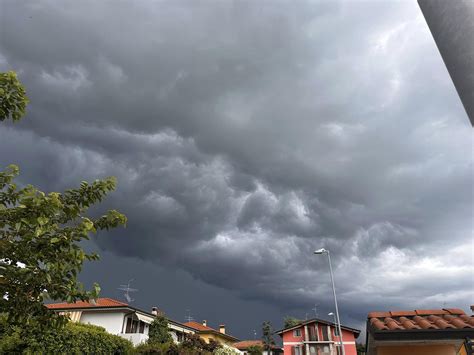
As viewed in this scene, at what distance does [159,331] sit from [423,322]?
36370 mm

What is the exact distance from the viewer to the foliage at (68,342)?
1806 centimetres

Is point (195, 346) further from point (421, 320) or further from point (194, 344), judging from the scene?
point (421, 320)

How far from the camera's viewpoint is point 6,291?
216 inches

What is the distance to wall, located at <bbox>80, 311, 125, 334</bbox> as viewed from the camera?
37281 millimetres

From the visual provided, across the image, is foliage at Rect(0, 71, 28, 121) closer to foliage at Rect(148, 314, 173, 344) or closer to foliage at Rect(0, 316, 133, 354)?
foliage at Rect(0, 316, 133, 354)

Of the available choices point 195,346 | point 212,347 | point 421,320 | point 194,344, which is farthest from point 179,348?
point 421,320

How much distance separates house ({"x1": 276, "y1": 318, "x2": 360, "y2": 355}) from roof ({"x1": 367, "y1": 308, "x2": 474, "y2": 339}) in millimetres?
56497

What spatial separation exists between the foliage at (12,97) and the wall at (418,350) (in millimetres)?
8893

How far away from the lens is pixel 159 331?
125 feet

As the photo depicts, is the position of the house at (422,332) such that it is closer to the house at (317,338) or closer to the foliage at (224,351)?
the foliage at (224,351)

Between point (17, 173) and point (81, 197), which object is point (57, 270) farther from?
point (17, 173)

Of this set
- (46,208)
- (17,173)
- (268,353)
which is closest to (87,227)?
(46,208)

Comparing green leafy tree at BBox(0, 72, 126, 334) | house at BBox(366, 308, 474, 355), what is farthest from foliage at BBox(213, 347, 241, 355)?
green leafy tree at BBox(0, 72, 126, 334)

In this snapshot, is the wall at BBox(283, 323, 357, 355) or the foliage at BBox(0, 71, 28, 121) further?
the wall at BBox(283, 323, 357, 355)
